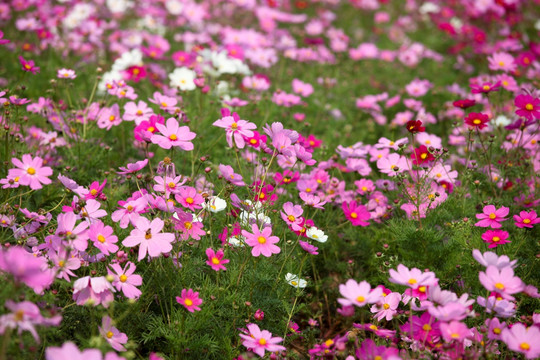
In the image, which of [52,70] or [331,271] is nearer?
[331,271]

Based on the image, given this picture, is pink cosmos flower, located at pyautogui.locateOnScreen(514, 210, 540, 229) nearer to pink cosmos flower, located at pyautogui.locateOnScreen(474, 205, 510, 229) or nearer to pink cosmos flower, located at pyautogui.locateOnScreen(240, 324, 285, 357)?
pink cosmos flower, located at pyautogui.locateOnScreen(474, 205, 510, 229)

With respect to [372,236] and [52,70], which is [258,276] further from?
[52,70]

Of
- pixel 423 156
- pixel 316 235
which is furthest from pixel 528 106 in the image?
pixel 316 235

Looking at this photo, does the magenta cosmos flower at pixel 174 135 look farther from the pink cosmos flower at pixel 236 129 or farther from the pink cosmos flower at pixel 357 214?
the pink cosmos flower at pixel 357 214

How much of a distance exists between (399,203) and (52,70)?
2.93 m

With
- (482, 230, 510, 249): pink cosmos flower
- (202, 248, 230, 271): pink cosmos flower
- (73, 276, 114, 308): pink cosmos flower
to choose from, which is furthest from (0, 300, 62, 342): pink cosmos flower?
(482, 230, 510, 249): pink cosmos flower

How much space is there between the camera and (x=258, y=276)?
194 cm

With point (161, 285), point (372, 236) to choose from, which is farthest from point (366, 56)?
point (161, 285)

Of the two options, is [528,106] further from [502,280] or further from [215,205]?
[215,205]

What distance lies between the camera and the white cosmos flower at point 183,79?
3146mm

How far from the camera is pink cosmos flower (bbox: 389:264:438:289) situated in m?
1.59

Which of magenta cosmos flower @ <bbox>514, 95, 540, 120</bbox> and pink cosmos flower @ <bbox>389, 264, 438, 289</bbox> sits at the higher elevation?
magenta cosmos flower @ <bbox>514, 95, 540, 120</bbox>

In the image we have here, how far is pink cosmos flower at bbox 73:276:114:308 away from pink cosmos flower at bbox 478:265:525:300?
1.19 metres

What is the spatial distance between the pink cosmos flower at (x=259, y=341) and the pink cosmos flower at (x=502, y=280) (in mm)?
701
